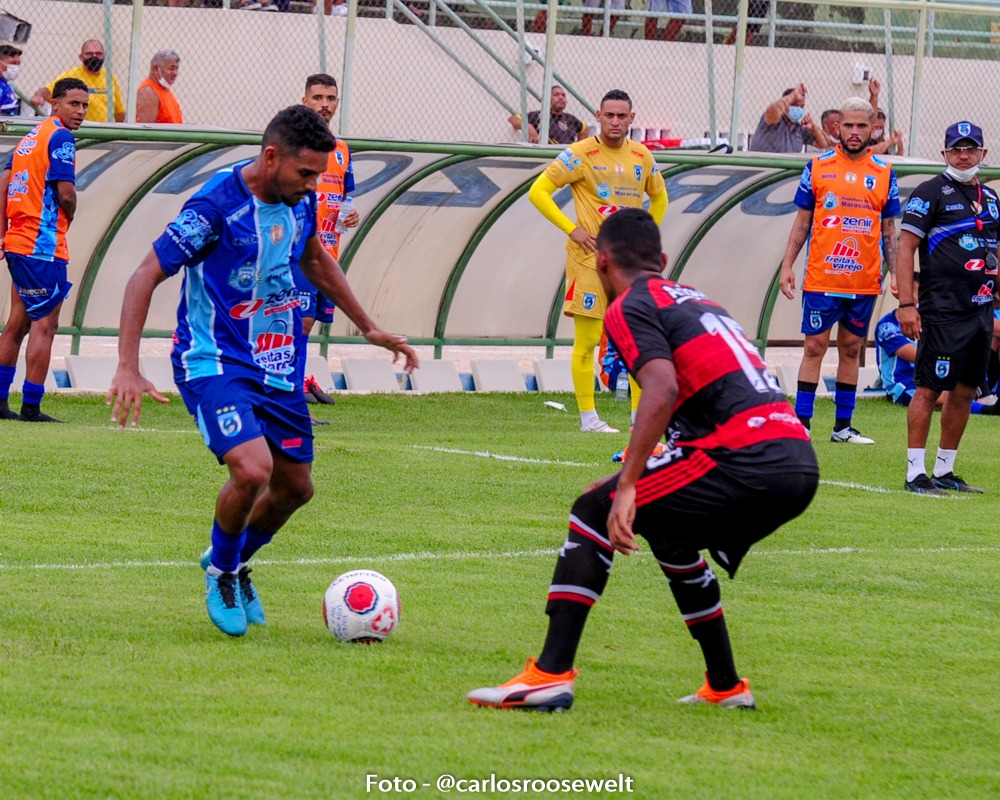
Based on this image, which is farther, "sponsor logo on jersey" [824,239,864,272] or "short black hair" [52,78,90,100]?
"sponsor logo on jersey" [824,239,864,272]

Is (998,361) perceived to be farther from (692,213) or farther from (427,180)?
(427,180)

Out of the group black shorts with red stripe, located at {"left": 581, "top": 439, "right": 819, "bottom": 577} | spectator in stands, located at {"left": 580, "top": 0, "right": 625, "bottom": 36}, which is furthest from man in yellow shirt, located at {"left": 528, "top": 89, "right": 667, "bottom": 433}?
spectator in stands, located at {"left": 580, "top": 0, "right": 625, "bottom": 36}

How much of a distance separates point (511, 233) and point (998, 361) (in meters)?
5.07

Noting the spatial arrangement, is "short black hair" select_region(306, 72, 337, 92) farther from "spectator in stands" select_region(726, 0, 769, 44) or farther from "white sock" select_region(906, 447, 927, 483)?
"spectator in stands" select_region(726, 0, 769, 44)

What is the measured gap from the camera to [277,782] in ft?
12.6

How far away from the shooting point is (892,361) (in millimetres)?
16594

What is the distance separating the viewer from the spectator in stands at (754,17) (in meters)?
19.4

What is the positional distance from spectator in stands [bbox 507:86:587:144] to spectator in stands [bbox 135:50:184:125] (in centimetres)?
386

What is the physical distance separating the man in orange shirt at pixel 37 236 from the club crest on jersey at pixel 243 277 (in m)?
6.49

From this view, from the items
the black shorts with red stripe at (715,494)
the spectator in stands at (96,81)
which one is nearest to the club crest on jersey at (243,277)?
the black shorts with red stripe at (715,494)

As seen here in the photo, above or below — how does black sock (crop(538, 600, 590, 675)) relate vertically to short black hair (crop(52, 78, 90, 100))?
below

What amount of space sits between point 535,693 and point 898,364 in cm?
1267

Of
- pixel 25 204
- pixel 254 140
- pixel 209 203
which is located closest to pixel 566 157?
pixel 254 140

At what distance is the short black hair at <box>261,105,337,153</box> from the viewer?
5480 mm
